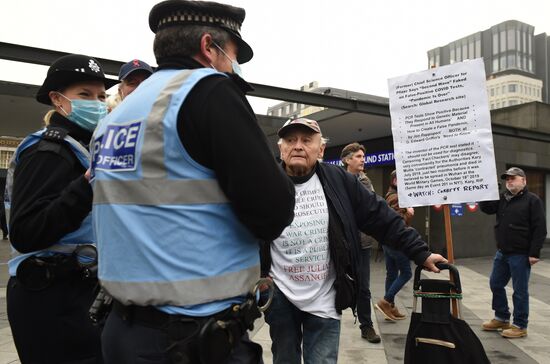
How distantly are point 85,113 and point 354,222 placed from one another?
1601 millimetres

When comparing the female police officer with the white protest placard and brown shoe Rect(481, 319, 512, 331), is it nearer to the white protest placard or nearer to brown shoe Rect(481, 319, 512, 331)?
the white protest placard

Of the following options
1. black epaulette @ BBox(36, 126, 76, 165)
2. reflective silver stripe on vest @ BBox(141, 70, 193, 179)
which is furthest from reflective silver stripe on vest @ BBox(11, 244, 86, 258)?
reflective silver stripe on vest @ BBox(141, 70, 193, 179)

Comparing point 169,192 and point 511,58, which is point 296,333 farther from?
point 511,58

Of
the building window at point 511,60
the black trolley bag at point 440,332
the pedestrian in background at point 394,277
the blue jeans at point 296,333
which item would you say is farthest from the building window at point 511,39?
the blue jeans at point 296,333

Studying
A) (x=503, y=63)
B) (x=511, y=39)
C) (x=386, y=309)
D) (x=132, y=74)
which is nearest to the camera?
(x=132, y=74)

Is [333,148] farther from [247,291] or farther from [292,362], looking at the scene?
[247,291]

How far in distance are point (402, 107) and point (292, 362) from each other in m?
2.00

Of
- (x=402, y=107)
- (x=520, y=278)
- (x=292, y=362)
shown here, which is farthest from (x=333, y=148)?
(x=292, y=362)

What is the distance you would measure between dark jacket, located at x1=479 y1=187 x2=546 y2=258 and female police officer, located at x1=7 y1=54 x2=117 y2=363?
16.1 ft

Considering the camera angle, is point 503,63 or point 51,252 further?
point 503,63

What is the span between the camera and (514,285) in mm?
5211

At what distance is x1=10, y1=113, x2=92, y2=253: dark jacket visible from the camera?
175 centimetres

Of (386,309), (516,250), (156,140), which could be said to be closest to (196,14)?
(156,140)

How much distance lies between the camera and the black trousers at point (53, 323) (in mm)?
1909
